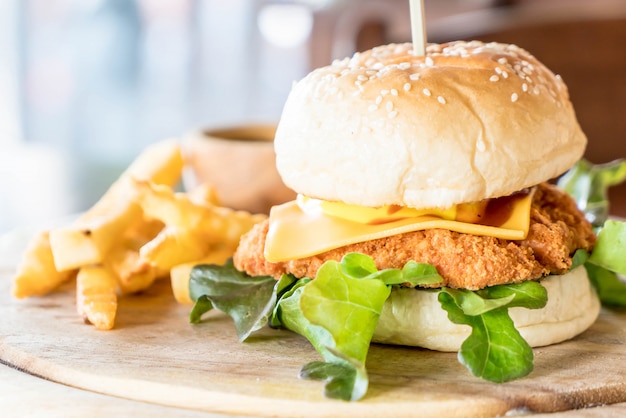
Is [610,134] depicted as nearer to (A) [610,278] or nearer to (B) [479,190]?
(A) [610,278]

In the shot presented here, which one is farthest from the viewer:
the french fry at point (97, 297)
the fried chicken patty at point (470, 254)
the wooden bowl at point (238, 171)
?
the wooden bowl at point (238, 171)

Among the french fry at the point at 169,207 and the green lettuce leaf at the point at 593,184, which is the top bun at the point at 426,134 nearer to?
the french fry at the point at 169,207

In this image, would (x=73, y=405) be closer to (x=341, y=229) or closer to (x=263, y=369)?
(x=263, y=369)

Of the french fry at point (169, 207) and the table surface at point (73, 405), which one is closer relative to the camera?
the table surface at point (73, 405)

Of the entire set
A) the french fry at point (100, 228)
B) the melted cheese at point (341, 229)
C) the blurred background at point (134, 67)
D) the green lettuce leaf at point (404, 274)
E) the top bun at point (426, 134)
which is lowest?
the blurred background at point (134, 67)

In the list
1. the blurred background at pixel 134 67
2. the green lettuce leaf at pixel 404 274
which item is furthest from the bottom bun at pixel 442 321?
the blurred background at pixel 134 67

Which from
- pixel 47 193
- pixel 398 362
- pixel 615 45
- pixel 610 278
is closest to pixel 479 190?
pixel 398 362
